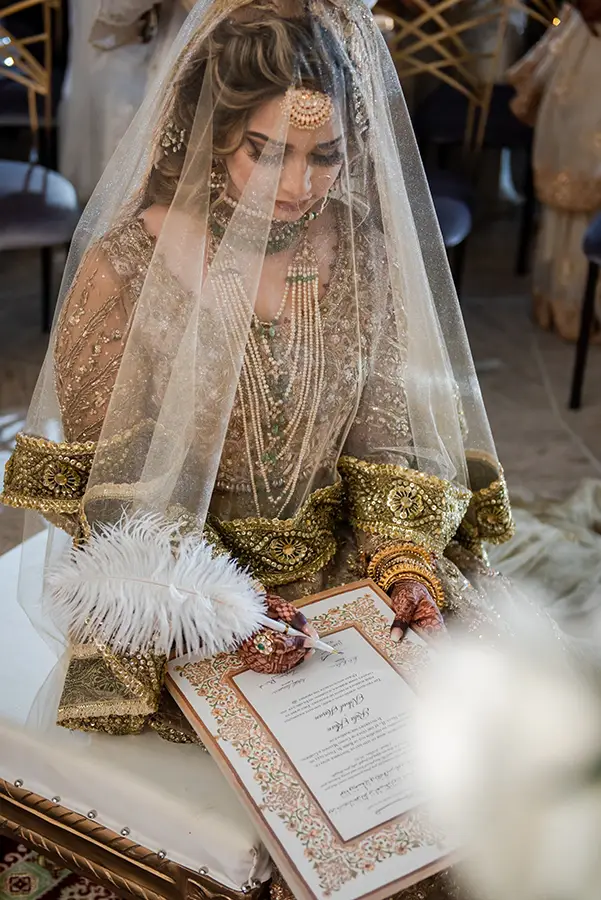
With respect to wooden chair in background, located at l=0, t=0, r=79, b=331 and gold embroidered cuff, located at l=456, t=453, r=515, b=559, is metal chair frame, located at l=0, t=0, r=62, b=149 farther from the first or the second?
gold embroidered cuff, located at l=456, t=453, r=515, b=559

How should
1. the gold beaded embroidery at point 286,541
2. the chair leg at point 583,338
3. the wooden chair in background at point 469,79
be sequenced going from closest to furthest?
1. the gold beaded embroidery at point 286,541
2. the chair leg at point 583,338
3. the wooden chair in background at point 469,79

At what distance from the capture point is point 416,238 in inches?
50.4

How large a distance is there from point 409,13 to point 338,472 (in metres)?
2.69

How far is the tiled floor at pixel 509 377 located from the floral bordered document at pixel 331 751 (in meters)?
1.11

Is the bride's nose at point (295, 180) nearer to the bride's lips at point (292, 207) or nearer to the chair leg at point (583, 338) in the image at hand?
the bride's lips at point (292, 207)

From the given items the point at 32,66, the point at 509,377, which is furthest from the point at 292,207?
the point at 32,66

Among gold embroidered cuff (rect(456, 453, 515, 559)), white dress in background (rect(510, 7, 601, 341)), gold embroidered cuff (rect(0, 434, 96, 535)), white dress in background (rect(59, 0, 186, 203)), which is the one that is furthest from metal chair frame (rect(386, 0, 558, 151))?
gold embroidered cuff (rect(0, 434, 96, 535))

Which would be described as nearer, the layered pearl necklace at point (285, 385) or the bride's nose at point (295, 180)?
the bride's nose at point (295, 180)

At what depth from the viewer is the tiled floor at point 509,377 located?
2.52 m

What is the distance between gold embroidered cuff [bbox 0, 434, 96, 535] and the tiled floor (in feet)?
2.87

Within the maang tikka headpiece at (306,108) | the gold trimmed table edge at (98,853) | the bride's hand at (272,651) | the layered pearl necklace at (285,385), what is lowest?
the gold trimmed table edge at (98,853)

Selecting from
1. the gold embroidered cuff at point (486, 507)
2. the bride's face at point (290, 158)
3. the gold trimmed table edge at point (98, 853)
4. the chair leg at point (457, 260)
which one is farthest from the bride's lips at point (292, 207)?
the chair leg at point (457, 260)

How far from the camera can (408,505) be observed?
1329 mm

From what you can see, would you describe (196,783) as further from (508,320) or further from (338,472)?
(508,320)
